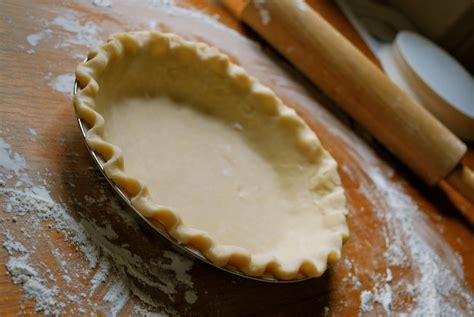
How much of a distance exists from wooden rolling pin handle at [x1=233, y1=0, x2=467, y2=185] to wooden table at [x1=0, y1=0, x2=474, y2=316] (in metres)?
0.07

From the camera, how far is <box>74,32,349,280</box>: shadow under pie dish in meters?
0.99

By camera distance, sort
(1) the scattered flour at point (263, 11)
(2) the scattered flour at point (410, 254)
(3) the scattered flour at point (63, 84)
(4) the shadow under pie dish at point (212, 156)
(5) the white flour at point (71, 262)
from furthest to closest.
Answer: (1) the scattered flour at point (263, 11) < (2) the scattered flour at point (410, 254) < (3) the scattered flour at point (63, 84) < (4) the shadow under pie dish at point (212, 156) < (5) the white flour at point (71, 262)

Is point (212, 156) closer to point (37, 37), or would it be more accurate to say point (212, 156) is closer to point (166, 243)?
Answer: point (166, 243)

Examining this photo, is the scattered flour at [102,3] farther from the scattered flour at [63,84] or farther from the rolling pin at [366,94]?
the rolling pin at [366,94]

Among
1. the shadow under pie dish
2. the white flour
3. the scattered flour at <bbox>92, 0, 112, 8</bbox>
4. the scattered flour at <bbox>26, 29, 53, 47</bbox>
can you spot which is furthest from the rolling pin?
the white flour

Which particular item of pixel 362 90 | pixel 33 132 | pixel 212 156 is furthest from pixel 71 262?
pixel 362 90

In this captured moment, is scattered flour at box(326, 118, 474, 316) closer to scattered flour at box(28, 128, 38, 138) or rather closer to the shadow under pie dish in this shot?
the shadow under pie dish

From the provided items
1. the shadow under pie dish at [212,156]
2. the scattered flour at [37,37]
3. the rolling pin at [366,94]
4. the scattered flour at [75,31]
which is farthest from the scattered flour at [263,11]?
the scattered flour at [37,37]

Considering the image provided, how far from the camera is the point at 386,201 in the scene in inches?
59.4

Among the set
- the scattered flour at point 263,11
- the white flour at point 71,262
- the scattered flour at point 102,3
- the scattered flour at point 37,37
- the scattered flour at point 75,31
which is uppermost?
the scattered flour at point 263,11

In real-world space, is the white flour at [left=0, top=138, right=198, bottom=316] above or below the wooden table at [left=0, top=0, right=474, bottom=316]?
below

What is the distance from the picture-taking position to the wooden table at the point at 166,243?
0.98 metres

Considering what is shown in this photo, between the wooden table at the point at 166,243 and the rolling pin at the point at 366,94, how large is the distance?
67mm

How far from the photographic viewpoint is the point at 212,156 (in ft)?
4.07
